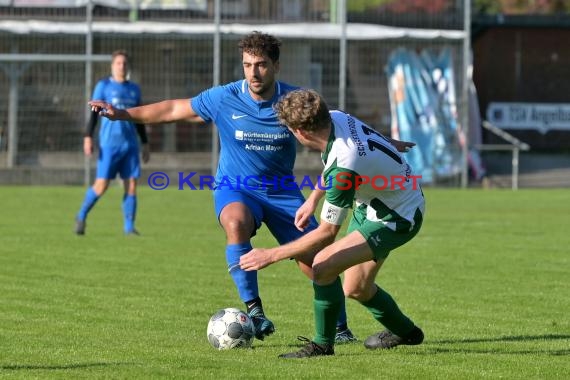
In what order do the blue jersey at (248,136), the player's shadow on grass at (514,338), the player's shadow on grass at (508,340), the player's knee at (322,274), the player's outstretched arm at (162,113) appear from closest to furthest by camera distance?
the player's knee at (322,274), the player's shadow on grass at (508,340), the player's shadow on grass at (514,338), the blue jersey at (248,136), the player's outstretched arm at (162,113)

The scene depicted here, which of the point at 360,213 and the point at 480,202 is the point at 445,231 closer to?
the point at 480,202

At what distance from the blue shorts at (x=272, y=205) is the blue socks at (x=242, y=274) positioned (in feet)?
0.70

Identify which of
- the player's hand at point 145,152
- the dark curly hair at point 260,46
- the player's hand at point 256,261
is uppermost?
the dark curly hair at point 260,46

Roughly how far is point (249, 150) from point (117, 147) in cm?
772

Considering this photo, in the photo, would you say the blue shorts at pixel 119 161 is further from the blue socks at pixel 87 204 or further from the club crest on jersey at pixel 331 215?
the club crest on jersey at pixel 331 215

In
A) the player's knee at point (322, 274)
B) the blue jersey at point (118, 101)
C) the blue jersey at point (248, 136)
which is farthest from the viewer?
the blue jersey at point (118, 101)

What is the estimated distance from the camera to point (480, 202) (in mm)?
23109

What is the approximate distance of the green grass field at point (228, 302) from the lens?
6.93 metres

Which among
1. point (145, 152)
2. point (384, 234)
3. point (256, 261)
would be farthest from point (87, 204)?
point (256, 261)

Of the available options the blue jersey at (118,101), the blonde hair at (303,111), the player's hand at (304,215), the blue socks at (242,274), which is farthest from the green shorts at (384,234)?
the blue jersey at (118,101)

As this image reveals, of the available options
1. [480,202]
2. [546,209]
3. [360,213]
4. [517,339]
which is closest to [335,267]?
[360,213]

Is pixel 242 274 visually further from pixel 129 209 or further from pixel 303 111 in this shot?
pixel 129 209

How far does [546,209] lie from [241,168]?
45.5ft

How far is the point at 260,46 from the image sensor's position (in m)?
8.08
